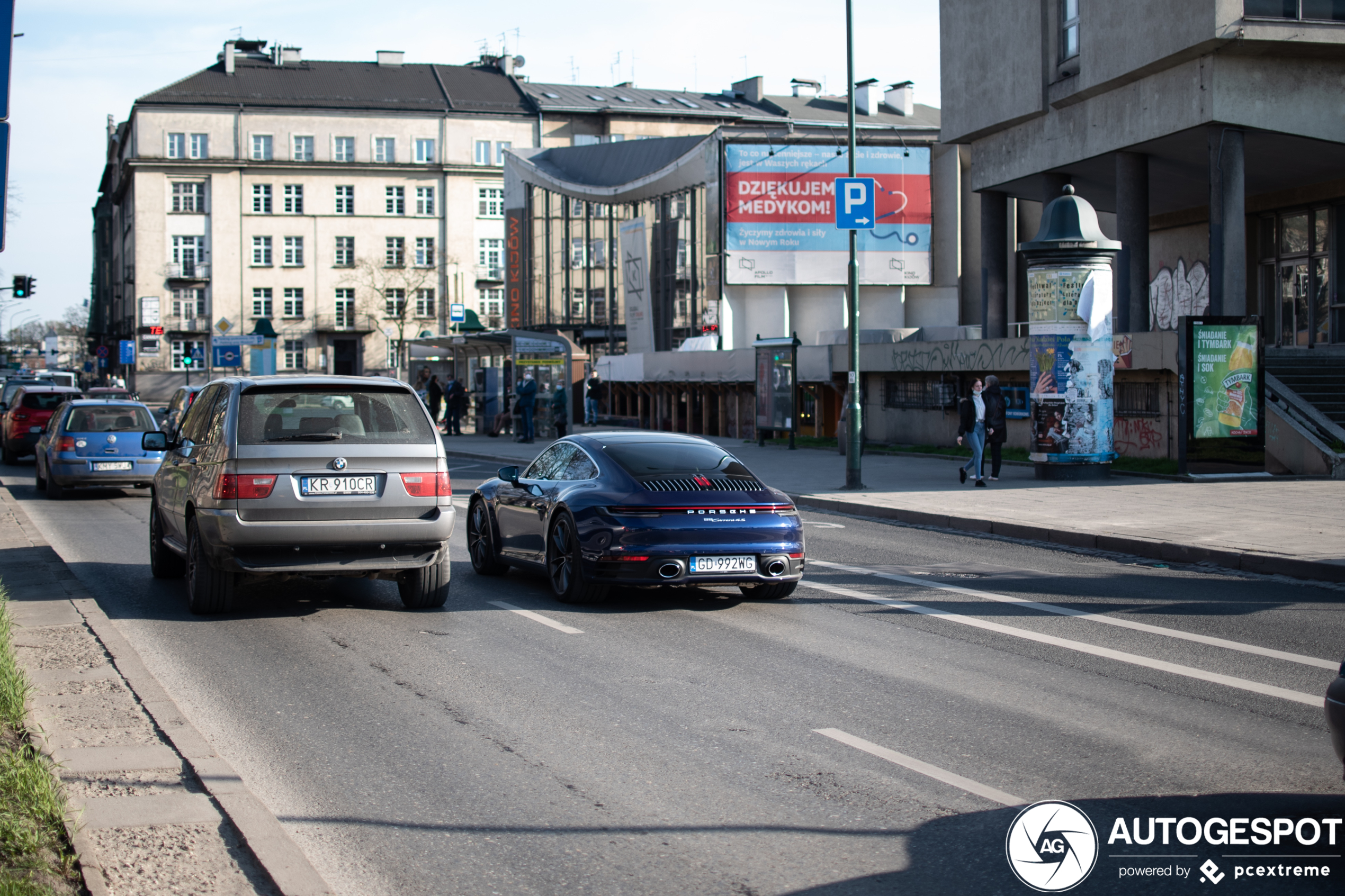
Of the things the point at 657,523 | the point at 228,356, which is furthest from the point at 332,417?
the point at 228,356

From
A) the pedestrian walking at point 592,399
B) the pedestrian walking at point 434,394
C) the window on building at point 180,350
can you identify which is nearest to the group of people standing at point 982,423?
the pedestrian walking at point 434,394

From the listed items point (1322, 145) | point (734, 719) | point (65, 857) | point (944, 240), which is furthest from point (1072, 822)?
point (944, 240)

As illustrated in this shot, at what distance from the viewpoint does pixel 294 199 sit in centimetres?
8300

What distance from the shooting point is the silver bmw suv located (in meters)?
9.34

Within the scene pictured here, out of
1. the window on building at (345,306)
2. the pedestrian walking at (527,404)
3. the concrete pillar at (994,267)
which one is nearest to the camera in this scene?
the concrete pillar at (994,267)

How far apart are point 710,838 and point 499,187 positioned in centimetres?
8408

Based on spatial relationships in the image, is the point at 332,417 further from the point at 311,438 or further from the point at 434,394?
the point at 434,394

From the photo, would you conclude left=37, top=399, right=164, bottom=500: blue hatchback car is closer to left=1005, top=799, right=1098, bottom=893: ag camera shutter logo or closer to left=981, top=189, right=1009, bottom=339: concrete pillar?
left=1005, top=799, right=1098, bottom=893: ag camera shutter logo

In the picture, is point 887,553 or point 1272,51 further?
point 1272,51

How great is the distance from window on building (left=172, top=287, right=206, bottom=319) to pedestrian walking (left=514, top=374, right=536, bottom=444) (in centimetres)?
5251

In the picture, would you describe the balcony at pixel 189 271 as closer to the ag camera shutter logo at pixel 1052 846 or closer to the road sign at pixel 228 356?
the road sign at pixel 228 356

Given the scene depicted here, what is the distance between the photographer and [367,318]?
84000 mm

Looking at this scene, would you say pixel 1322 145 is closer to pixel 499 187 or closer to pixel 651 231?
pixel 651 231

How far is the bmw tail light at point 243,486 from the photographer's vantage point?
9.30 metres
